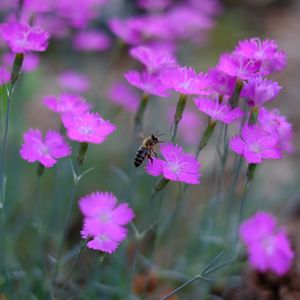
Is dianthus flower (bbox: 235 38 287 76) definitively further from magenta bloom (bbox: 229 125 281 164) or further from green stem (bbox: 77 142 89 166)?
green stem (bbox: 77 142 89 166)

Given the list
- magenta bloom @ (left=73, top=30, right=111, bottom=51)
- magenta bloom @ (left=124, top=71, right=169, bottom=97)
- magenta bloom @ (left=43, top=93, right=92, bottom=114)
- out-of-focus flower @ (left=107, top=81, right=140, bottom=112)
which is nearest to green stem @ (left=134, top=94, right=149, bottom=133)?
magenta bloom @ (left=124, top=71, right=169, bottom=97)

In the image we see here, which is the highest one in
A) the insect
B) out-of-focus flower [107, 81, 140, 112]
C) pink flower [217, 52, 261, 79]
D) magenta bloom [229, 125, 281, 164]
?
pink flower [217, 52, 261, 79]

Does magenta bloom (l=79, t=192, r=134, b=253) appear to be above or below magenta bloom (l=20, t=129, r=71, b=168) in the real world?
below

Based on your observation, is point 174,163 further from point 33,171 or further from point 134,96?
point 33,171

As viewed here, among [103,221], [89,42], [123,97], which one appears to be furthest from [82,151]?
[89,42]

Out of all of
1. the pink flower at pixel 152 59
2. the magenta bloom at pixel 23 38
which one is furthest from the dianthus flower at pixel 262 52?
the magenta bloom at pixel 23 38

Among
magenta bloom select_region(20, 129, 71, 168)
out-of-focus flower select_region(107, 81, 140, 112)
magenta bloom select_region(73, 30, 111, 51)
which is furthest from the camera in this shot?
magenta bloom select_region(73, 30, 111, 51)

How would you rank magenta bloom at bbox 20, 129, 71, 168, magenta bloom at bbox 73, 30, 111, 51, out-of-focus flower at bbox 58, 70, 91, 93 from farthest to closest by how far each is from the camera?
1. magenta bloom at bbox 73, 30, 111, 51
2. out-of-focus flower at bbox 58, 70, 91, 93
3. magenta bloom at bbox 20, 129, 71, 168
